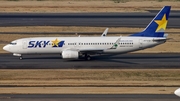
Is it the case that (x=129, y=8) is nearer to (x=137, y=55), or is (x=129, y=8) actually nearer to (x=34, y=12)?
(x=34, y=12)

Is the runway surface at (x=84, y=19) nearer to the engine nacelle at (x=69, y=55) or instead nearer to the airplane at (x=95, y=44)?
the airplane at (x=95, y=44)

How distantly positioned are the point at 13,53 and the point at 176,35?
28.9 m

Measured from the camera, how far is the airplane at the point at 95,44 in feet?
214

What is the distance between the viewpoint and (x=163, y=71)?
57.4 metres

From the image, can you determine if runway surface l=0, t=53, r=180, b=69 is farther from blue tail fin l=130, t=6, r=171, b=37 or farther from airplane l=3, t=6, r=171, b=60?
blue tail fin l=130, t=6, r=171, b=37

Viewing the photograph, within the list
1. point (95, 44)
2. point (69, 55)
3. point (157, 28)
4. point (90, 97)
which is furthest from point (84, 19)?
point (90, 97)

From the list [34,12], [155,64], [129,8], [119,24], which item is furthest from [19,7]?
[155,64]

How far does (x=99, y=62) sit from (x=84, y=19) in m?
38.2

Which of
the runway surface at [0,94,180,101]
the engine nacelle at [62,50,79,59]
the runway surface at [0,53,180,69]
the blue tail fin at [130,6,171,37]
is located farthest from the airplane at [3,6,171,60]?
the runway surface at [0,94,180,101]

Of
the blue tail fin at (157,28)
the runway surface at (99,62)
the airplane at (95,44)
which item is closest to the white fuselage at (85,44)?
the airplane at (95,44)

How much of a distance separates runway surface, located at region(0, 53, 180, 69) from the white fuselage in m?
1.25

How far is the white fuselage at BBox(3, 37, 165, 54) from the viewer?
6519 centimetres

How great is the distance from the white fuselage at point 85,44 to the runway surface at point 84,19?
2761 centimetres

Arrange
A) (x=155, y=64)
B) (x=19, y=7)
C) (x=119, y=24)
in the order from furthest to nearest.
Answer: (x=19, y=7) → (x=119, y=24) → (x=155, y=64)
